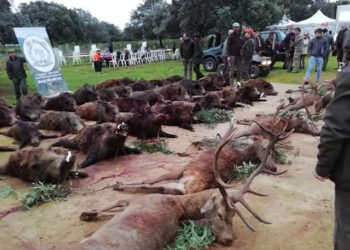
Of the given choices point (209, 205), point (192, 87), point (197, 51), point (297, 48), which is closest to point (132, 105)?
point (192, 87)

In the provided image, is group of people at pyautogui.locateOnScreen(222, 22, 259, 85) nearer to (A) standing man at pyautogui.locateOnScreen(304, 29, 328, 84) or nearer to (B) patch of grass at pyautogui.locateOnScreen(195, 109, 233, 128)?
(A) standing man at pyautogui.locateOnScreen(304, 29, 328, 84)

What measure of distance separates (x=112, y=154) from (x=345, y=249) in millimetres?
4425

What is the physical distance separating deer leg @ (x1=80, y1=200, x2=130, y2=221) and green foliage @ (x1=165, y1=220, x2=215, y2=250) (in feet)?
2.24

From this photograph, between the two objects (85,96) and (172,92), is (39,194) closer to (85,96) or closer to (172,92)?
(85,96)

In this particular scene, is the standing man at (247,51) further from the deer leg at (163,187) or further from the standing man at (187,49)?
the deer leg at (163,187)

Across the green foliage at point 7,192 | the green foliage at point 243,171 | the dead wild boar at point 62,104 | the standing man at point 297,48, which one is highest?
the standing man at point 297,48

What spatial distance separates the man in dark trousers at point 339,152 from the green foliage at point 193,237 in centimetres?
141

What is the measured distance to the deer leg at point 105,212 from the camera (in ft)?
12.5

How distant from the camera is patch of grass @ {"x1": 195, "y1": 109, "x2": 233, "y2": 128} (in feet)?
27.8

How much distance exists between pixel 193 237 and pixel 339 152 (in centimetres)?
180

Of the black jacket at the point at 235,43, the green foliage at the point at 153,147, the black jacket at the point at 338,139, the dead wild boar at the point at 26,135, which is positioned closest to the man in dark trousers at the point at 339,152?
the black jacket at the point at 338,139

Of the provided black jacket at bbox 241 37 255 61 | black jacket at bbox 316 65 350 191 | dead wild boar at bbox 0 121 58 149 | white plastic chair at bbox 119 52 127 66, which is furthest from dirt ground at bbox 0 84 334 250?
white plastic chair at bbox 119 52 127 66

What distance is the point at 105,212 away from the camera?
396 cm

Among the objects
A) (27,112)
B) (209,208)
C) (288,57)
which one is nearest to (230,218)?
(209,208)
